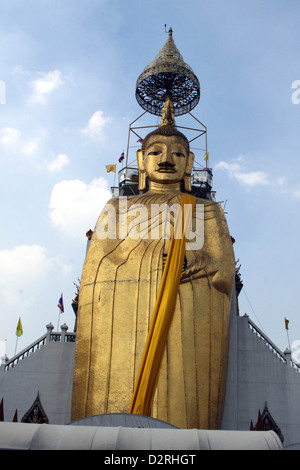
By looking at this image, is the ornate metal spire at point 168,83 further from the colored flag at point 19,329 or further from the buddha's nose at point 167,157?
the colored flag at point 19,329

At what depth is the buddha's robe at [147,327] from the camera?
25.9 feet

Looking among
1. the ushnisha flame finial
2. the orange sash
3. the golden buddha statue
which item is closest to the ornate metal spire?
A: the ushnisha flame finial

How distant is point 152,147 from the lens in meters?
10.7

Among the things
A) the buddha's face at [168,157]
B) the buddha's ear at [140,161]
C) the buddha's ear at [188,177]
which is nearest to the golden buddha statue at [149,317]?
the buddha's face at [168,157]

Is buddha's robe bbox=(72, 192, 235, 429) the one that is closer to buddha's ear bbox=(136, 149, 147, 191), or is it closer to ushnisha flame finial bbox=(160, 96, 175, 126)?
buddha's ear bbox=(136, 149, 147, 191)

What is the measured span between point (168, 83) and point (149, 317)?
8.51 metres

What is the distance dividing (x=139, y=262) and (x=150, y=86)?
757cm

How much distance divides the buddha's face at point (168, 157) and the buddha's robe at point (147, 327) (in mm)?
1311

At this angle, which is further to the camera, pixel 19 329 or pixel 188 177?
pixel 19 329

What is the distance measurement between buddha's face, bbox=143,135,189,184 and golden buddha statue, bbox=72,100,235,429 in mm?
184

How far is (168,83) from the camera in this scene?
14.6 meters

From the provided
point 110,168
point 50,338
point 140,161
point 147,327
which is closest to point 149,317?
point 147,327

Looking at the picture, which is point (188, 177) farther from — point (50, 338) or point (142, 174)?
point (50, 338)
